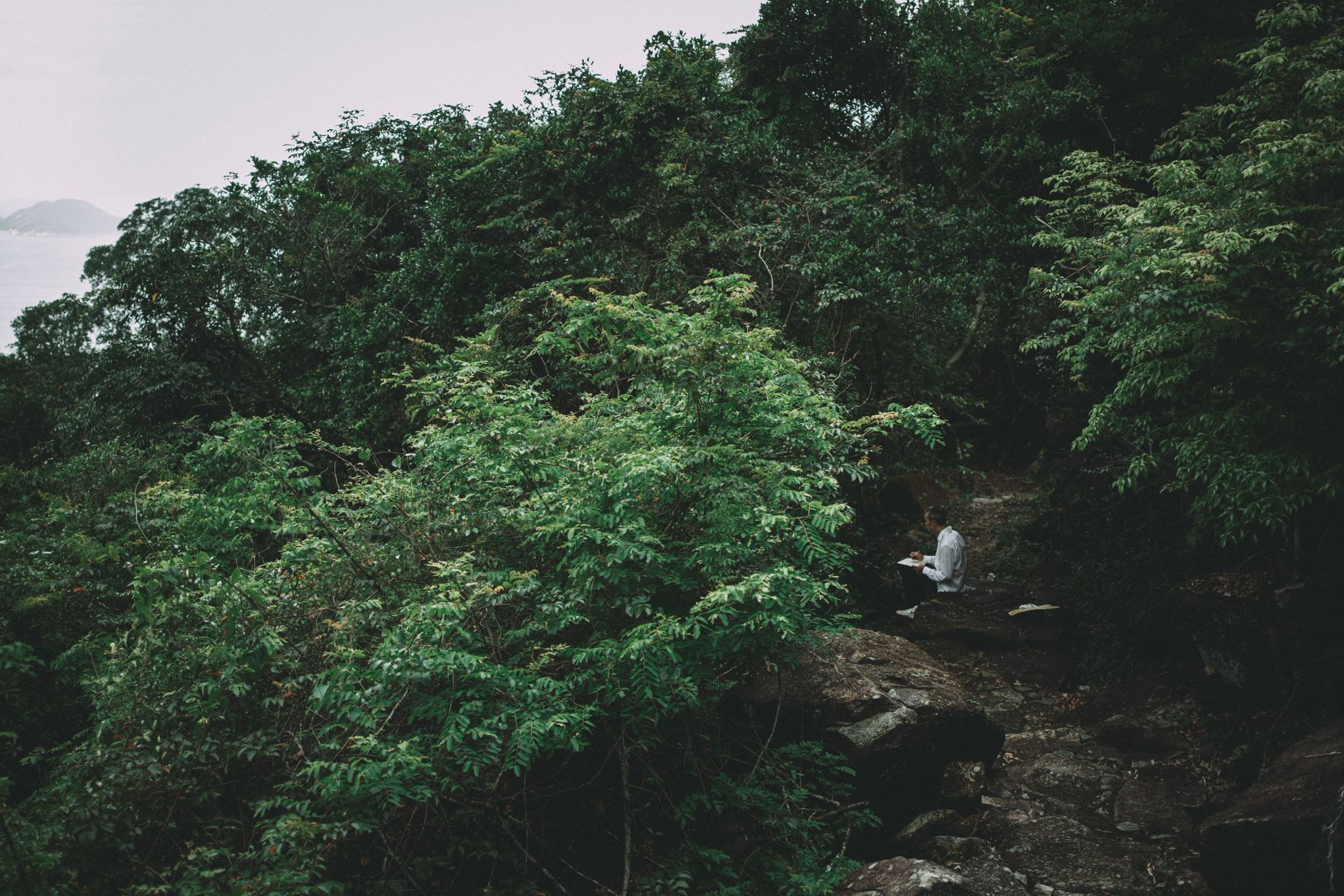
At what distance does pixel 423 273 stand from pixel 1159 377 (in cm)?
1057

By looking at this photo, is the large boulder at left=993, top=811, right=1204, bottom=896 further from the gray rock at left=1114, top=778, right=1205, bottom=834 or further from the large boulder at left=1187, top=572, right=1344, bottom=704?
the large boulder at left=1187, top=572, right=1344, bottom=704

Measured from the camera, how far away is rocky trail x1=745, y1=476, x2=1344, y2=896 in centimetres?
472

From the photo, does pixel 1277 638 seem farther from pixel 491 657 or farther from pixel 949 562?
pixel 491 657

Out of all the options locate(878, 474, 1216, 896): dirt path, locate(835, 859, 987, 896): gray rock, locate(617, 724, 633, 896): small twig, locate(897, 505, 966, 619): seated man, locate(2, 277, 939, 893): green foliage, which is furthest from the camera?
locate(897, 505, 966, 619): seated man

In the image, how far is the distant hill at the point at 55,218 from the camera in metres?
24.1

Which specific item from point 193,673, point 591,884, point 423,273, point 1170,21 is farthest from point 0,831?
point 1170,21

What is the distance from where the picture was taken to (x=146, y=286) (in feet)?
42.2

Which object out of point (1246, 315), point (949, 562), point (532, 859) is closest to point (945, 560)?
point (949, 562)

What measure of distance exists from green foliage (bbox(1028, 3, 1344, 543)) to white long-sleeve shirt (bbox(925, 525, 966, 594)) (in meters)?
2.31

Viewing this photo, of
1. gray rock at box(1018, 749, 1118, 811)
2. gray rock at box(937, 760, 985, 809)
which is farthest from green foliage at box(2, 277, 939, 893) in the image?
gray rock at box(1018, 749, 1118, 811)

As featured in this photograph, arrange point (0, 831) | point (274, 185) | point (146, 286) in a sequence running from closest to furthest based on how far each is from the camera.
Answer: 1. point (0, 831)
2. point (146, 286)
3. point (274, 185)

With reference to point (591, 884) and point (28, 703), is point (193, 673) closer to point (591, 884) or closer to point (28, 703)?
point (28, 703)

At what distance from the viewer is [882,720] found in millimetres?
6020

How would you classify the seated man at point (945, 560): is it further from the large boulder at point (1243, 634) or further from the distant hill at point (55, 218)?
the distant hill at point (55, 218)
